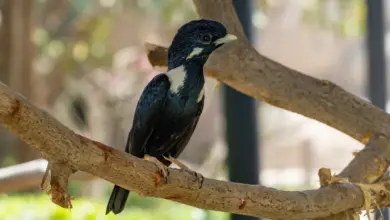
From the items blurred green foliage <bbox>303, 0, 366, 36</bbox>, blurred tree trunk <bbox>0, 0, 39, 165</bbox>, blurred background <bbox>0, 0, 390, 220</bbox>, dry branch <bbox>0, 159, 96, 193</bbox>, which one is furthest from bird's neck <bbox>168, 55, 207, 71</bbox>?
blurred green foliage <bbox>303, 0, 366, 36</bbox>

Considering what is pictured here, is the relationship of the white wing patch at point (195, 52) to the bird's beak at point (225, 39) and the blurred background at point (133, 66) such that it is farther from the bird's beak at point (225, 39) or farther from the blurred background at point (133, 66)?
the blurred background at point (133, 66)

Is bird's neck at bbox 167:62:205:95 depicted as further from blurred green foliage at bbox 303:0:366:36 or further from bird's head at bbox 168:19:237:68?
blurred green foliage at bbox 303:0:366:36

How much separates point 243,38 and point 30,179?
0.72 m

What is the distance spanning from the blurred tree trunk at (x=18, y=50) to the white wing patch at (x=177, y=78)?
2.83 metres

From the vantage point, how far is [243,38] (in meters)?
1.38

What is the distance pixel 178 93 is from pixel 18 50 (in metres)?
3.00

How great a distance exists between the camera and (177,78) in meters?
1.19

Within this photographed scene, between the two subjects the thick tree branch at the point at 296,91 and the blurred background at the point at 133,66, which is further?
the blurred background at the point at 133,66

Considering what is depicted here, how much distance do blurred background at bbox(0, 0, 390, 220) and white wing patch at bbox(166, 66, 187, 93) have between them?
267cm

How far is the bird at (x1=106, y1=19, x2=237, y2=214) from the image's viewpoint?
3.87ft

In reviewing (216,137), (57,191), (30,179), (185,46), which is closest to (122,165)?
(57,191)

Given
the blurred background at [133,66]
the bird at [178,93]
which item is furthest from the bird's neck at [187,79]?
the blurred background at [133,66]

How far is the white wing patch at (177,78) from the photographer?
1.18m

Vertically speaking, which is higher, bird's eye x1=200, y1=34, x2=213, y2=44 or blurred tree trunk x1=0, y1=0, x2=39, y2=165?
bird's eye x1=200, y1=34, x2=213, y2=44
